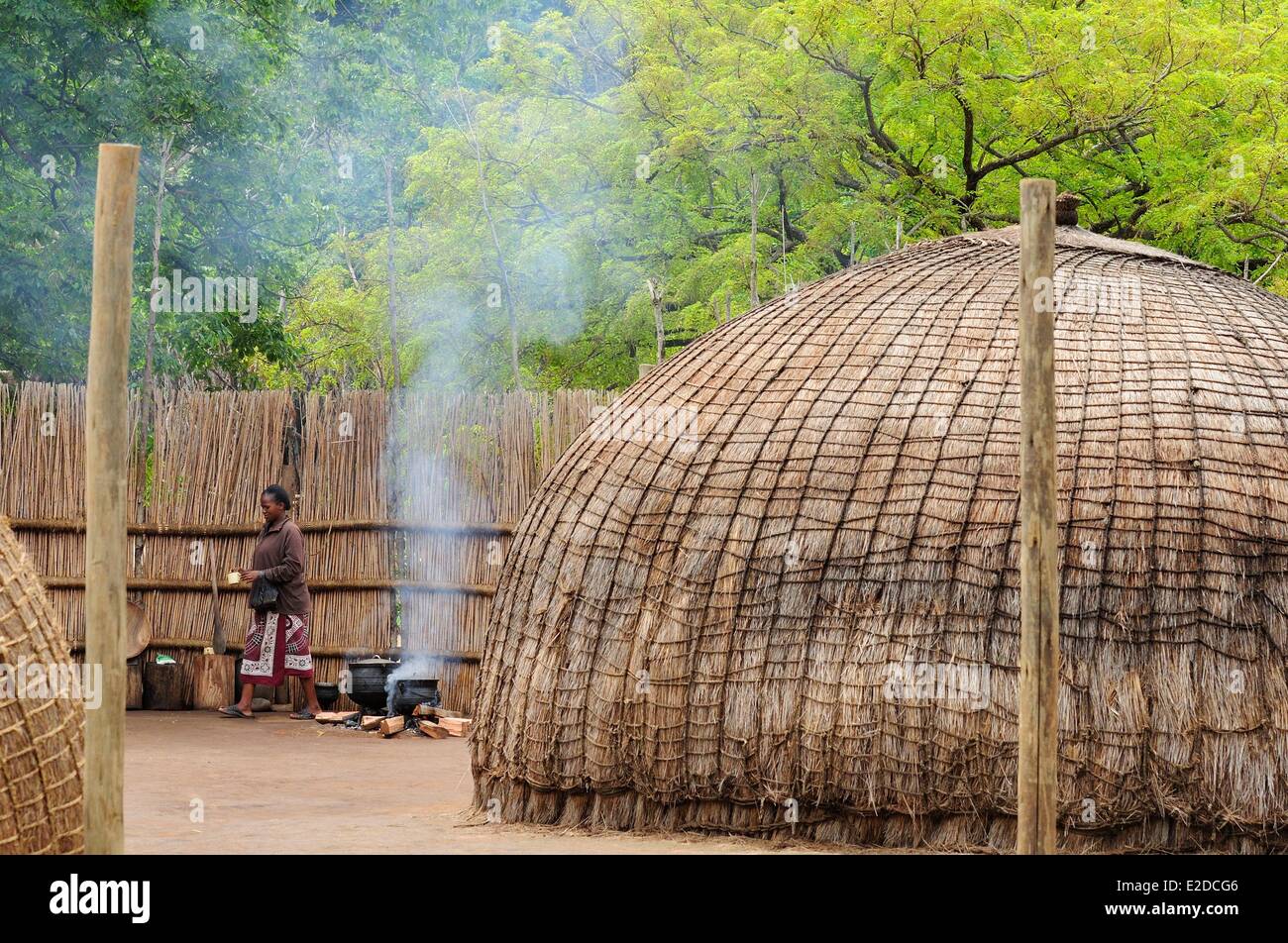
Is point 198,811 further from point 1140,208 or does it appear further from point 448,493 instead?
point 1140,208

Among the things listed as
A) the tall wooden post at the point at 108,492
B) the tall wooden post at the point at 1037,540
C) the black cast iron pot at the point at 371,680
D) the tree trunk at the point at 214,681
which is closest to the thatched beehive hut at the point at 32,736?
the tall wooden post at the point at 108,492

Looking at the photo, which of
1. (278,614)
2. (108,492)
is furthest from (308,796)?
(108,492)

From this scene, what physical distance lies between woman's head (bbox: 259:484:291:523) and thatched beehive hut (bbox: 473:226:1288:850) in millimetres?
4972

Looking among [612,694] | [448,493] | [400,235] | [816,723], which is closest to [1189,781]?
[816,723]

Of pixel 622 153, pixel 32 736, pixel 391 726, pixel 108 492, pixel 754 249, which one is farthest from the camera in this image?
pixel 622 153

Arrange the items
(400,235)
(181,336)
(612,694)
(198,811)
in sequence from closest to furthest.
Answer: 1. (612,694)
2. (198,811)
3. (181,336)
4. (400,235)

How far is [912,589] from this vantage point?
6668 mm

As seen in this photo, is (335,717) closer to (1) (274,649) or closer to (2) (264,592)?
(1) (274,649)

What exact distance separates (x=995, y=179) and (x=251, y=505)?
7.59 metres

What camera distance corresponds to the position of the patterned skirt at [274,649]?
12672 mm

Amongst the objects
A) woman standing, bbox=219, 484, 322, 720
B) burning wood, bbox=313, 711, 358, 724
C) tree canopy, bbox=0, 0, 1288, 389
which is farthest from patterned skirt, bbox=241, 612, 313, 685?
tree canopy, bbox=0, 0, 1288, 389

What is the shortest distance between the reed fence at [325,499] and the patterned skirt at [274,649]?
397 mm

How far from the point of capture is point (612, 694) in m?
7.18

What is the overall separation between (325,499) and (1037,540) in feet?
30.1
